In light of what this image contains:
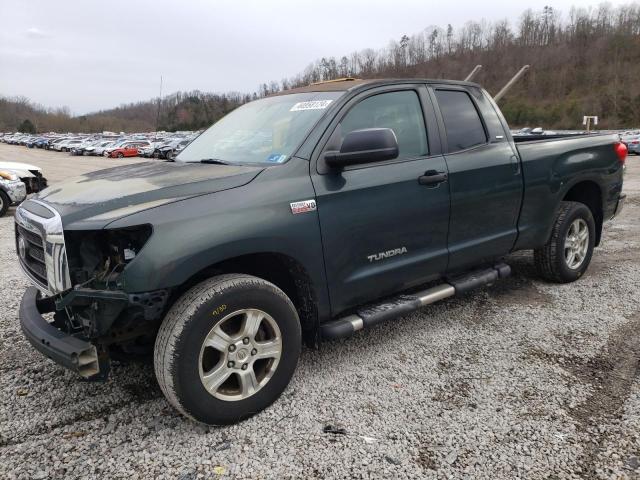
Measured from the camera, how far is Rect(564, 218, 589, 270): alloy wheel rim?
484cm

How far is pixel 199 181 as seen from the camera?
2781mm

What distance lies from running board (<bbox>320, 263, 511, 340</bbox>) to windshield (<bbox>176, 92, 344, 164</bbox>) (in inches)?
42.1

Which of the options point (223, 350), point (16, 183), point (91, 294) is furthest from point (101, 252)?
point (16, 183)

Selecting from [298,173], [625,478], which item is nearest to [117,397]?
[298,173]

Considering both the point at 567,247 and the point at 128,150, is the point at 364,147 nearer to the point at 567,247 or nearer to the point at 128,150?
the point at 567,247

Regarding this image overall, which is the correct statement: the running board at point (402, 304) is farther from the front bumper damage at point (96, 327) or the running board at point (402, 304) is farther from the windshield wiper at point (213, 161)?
the windshield wiper at point (213, 161)

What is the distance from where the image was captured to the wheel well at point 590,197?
5.01 meters

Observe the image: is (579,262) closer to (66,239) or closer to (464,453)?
(464,453)

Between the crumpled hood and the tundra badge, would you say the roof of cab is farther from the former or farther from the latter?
the tundra badge

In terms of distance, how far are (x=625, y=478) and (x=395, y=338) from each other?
5.75ft

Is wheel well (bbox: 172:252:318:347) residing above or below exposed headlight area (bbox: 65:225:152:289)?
below

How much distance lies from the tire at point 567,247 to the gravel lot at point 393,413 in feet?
2.31

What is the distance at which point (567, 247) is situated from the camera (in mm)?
4871

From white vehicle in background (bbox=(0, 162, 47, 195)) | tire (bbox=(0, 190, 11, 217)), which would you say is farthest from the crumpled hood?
white vehicle in background (bbox=(0, 162, 47, 195))
